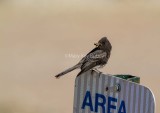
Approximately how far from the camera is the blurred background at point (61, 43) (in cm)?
357

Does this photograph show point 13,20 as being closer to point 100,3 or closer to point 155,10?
point 100,3

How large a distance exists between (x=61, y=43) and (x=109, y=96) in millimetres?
2494

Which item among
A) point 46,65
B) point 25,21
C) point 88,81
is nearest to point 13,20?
point 25,21

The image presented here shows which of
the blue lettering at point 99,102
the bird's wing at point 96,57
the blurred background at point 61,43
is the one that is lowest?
the blue lettering at point 99,102

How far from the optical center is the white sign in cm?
110

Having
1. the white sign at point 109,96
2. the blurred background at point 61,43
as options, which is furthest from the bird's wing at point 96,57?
the blurred background at point 61,43

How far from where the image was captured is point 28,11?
3.65 m

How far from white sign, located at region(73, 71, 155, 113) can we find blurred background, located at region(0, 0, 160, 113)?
7.58 feet

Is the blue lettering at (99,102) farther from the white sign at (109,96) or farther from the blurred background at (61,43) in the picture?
the blurred background at (61,43)

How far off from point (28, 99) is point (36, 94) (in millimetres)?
106

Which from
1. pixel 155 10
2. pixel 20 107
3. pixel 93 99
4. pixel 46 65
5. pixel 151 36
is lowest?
pixel 93 99

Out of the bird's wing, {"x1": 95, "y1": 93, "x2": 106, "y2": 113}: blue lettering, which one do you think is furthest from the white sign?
the bird's wing

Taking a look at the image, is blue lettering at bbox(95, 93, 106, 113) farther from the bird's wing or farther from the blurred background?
the blurred background

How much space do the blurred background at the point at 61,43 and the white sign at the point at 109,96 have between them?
2.31m
